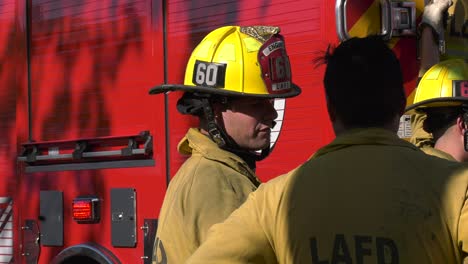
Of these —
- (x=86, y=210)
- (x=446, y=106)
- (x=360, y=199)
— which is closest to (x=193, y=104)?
(x=360, y=199)

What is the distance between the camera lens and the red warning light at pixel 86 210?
4770 mm

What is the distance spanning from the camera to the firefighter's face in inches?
106

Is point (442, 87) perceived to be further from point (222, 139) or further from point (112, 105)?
point (112, 105)

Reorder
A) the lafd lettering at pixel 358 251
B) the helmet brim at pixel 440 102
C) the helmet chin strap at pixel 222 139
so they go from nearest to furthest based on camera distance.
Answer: the lafd lettering at pixel 358 251 < the helmet chin strap at pixel 222 139 < the helmet brim at pixel 440 102

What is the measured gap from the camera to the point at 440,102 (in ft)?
11.7

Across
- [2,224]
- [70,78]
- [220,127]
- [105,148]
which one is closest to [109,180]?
[105,148]

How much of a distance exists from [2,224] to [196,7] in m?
2.00

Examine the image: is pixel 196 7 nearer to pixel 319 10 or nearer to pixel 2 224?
pixel 319 10

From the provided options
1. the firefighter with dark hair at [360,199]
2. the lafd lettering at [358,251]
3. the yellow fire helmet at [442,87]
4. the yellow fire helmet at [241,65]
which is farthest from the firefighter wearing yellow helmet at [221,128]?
the yellow fire helmet at [442,87]

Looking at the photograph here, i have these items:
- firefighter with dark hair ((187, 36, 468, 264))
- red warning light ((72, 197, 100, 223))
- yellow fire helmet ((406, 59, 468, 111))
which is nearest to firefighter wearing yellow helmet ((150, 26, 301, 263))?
firefighter with dark hair ((187, 36, 468, 264))

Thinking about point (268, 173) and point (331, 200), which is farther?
point (268, 173)

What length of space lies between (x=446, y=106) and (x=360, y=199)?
199 cm

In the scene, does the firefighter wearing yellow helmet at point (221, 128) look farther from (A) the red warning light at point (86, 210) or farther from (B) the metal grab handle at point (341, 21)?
(A) the red warning light at point (86, 210)

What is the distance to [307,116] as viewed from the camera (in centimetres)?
379
